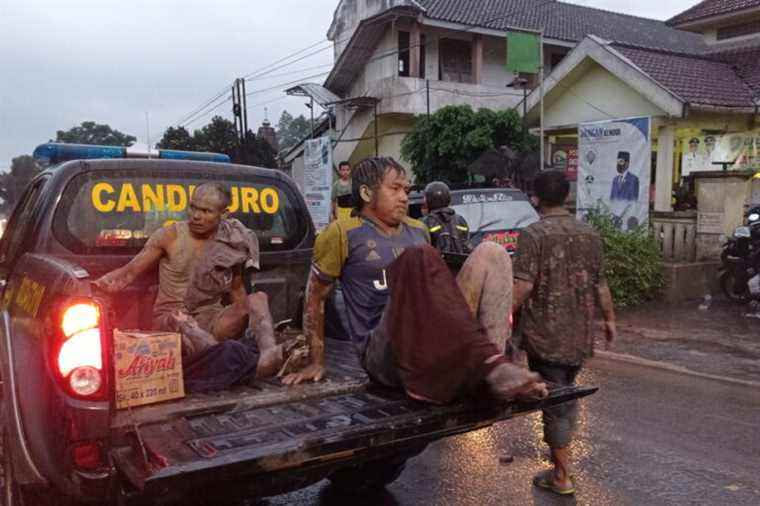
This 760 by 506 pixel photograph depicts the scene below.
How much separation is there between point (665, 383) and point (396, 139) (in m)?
22.3

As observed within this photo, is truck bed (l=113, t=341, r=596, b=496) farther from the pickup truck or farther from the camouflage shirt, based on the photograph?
the camouflage shirt

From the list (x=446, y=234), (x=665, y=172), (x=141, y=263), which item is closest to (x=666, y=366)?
(x=446, y=234)

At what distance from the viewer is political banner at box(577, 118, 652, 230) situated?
1034 centimetres

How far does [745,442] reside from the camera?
4602 mm

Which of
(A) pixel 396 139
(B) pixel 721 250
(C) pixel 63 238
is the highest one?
(A) pixel 396 139

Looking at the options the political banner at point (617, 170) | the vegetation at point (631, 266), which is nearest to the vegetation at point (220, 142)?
the political banner at point (617, 170)

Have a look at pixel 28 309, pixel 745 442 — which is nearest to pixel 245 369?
pixel 28 309

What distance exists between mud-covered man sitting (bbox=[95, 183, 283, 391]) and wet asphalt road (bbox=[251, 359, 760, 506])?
3.53 feet

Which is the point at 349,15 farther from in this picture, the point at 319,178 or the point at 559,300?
the point at 559,300

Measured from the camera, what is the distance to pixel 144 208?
397 cm

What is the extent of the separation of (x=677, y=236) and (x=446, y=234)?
5942mm

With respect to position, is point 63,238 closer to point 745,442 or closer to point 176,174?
point 176,174

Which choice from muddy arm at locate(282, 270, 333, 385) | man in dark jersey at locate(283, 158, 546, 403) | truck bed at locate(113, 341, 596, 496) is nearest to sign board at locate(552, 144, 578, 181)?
man in dark jersey at locate(283, 158, 546, 403)

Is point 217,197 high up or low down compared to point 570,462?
up
